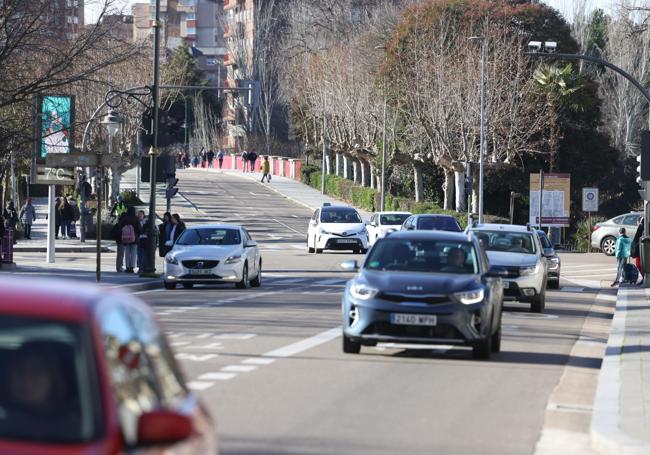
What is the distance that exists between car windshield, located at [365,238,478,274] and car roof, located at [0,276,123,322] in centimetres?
1221

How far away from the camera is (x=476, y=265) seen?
59.1 feet

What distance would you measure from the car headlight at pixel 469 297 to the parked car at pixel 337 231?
3499 cm

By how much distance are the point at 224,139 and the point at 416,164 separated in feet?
278

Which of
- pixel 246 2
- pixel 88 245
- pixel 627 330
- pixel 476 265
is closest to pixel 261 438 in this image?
pixel 476 265

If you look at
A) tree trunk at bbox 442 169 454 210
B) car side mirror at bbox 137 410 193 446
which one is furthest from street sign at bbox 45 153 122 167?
tree trunk at bbox 442 169 454 210

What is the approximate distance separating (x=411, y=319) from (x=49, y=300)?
11.4m

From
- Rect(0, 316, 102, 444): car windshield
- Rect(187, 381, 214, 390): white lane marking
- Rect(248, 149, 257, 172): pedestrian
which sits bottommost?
Rect(187, 381, 214, 390): white lane marking

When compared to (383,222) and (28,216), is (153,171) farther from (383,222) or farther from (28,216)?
(28,216)

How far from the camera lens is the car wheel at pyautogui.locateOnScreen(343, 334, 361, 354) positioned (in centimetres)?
1738

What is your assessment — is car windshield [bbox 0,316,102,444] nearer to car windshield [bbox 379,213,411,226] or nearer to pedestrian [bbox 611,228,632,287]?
pedestrian [bbox 611,228,632,287]

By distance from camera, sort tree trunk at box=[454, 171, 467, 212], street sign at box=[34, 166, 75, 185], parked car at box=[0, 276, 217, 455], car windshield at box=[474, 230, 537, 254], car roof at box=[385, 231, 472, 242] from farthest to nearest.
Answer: tree trunk at box=[454, 171, 467, 212]
street sign at box=[34, 166, 75, 185]
car windshield at box=[474, 230, 537, 254]
car roof at box=[385, 231, 472, 242]
parked car at box=[0, 276, 217, 455]

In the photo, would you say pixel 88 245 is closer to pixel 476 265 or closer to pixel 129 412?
pixel 476 265

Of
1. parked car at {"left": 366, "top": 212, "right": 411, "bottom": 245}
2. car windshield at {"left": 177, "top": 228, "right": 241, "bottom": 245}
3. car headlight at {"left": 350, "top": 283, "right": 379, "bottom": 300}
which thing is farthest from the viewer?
parked car at {"left": 366, "top": 212, "right": 411, "bottom": 245}

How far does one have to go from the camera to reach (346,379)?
14930 mm
